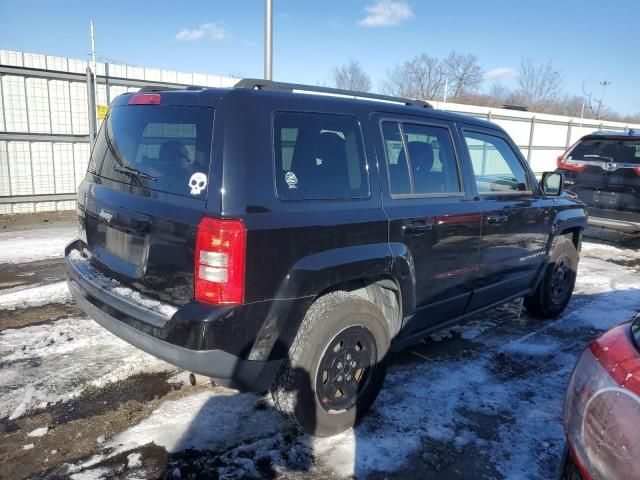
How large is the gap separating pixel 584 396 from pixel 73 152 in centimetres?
1007

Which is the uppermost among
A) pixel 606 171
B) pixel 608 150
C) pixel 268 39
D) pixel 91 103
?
pixel 268 39

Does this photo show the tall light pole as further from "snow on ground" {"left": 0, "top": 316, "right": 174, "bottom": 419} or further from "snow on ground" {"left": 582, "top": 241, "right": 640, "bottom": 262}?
"snow on ground" {"left": 582, "top": 241, "right": 640, "bottom": 262}

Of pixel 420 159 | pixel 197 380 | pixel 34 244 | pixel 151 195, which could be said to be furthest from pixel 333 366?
pixel 34 244

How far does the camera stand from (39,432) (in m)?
2.80

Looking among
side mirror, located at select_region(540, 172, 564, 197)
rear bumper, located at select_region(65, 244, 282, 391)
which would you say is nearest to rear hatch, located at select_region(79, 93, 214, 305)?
rear bumper, located at select_region(65, 244, 282, 391)

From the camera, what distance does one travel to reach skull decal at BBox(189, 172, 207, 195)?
7.75 ft

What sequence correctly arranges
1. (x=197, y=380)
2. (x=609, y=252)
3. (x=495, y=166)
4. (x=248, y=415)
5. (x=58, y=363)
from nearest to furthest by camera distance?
(x=248, y=415) < (x=197, y=380) < (x=58, y=363) < (x=495, y=166) < (x=609, y=252)

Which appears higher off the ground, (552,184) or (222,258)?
(552,184)

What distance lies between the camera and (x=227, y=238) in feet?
7.41

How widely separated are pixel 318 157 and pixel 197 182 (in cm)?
71

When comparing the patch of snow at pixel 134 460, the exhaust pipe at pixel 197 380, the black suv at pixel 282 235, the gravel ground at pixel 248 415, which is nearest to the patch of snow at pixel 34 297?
the gravel ground at pixel 248 415

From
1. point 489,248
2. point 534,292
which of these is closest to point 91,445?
→ point 489,248

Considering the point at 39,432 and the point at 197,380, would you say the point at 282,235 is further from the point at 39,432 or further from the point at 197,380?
the point at 39,432

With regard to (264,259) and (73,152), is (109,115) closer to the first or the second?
(264,259)
